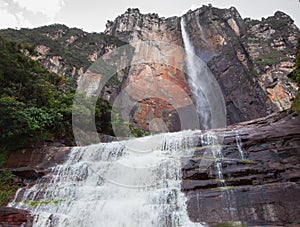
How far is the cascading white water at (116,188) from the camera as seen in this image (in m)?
5.90

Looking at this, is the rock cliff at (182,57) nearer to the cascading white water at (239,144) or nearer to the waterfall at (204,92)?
the waterfall at (204,92)

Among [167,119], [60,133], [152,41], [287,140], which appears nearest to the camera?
[287,140]

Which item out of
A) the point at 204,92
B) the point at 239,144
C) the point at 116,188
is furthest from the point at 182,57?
the point at 116,188

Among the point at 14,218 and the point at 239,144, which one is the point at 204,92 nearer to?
the point at 239,144

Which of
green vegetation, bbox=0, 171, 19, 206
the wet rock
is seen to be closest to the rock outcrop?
green vegetation, bbox=0, 171, 19, 206

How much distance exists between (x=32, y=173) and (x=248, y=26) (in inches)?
1051

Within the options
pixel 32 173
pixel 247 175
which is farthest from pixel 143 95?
pixel 247 175

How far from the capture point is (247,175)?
6.33 m

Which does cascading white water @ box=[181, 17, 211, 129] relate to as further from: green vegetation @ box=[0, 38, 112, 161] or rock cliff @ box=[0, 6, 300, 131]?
green vegetation @ box=[0, 38, 112, 161]

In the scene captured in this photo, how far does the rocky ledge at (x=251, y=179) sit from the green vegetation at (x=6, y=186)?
550 centimetres

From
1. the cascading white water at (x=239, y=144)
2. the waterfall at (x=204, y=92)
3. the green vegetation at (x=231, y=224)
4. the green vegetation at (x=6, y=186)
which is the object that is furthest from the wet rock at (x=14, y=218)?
the waterfall at (x=204, y=92)

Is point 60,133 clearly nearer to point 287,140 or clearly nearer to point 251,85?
point 287,140

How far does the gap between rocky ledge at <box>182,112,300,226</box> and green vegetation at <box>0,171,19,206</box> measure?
550cm

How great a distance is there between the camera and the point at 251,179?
620cm
